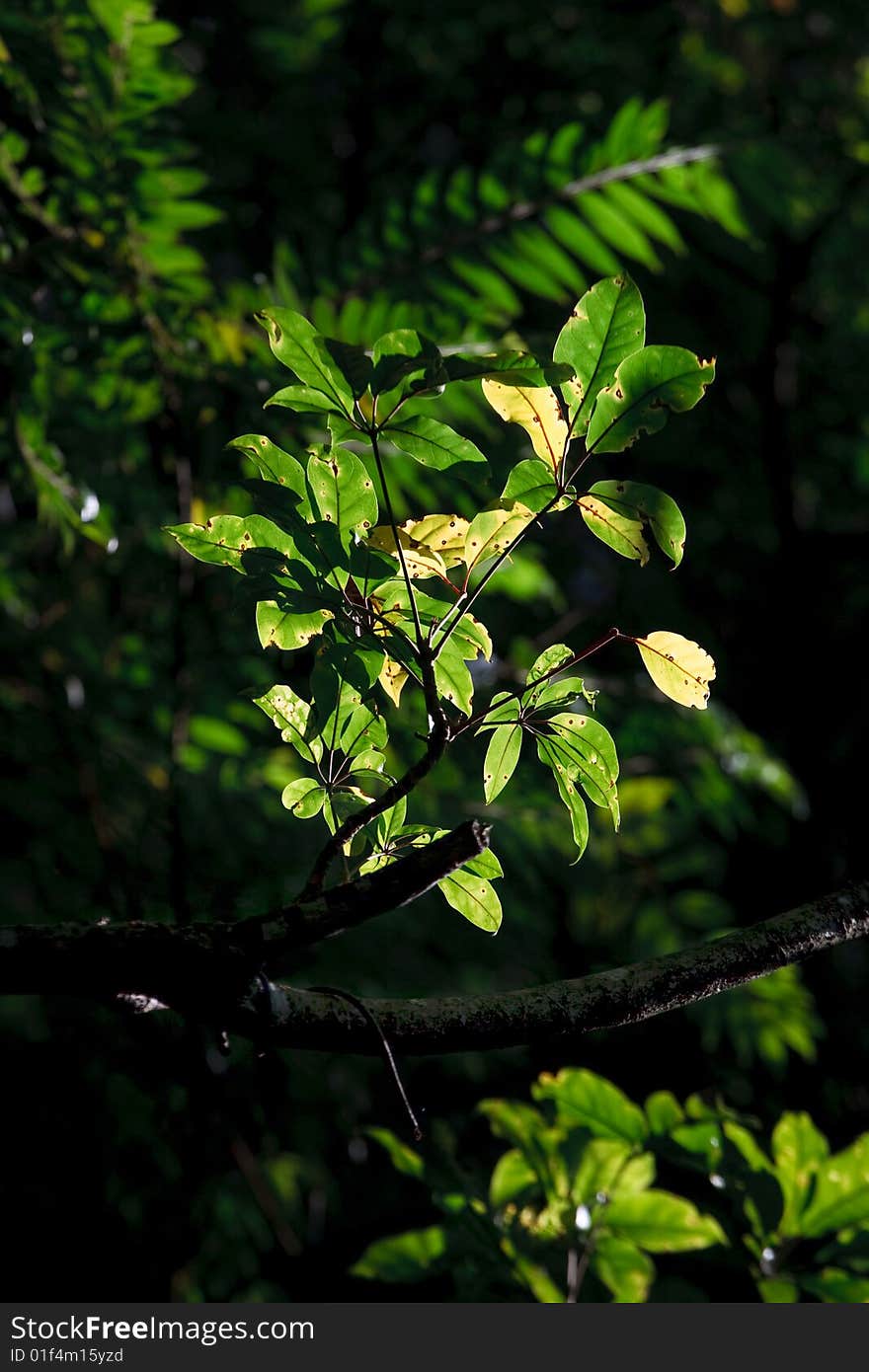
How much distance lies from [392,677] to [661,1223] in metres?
0.82

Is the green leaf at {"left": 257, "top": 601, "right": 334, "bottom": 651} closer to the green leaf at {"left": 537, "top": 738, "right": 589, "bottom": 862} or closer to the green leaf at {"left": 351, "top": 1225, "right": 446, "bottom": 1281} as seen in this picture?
the green leaf at {"left": 537, "top": 738, "right": 589, "bottom": 862}

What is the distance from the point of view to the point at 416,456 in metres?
0.67

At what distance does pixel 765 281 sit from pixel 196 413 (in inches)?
113

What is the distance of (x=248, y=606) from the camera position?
775 millimetres

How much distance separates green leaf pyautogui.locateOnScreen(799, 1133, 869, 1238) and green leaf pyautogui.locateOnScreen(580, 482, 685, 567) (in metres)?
0.85

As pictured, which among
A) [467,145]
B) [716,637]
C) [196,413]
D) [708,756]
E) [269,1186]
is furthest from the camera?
[716,637]

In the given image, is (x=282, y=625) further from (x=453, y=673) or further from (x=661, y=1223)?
(x=661, y=1223)

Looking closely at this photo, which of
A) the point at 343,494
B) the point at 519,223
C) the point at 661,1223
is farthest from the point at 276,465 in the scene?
the point at 519,223

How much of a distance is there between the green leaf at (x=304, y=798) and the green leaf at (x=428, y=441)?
9.9 inches

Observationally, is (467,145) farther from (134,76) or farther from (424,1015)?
(424,1015)

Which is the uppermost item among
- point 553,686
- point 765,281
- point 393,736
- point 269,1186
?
point 553,686

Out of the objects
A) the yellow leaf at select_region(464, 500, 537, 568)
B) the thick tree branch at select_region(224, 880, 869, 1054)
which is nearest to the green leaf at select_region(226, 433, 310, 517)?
the yellow leaf at select_region(464, 500, 537, 568)

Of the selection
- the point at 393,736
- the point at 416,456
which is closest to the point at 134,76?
the point at 393,736

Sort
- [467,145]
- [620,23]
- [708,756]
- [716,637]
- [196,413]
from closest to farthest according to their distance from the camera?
1. [196,413]
2. [708,756]
3. [467,145]
4. [620,23]
5. [716,637]
